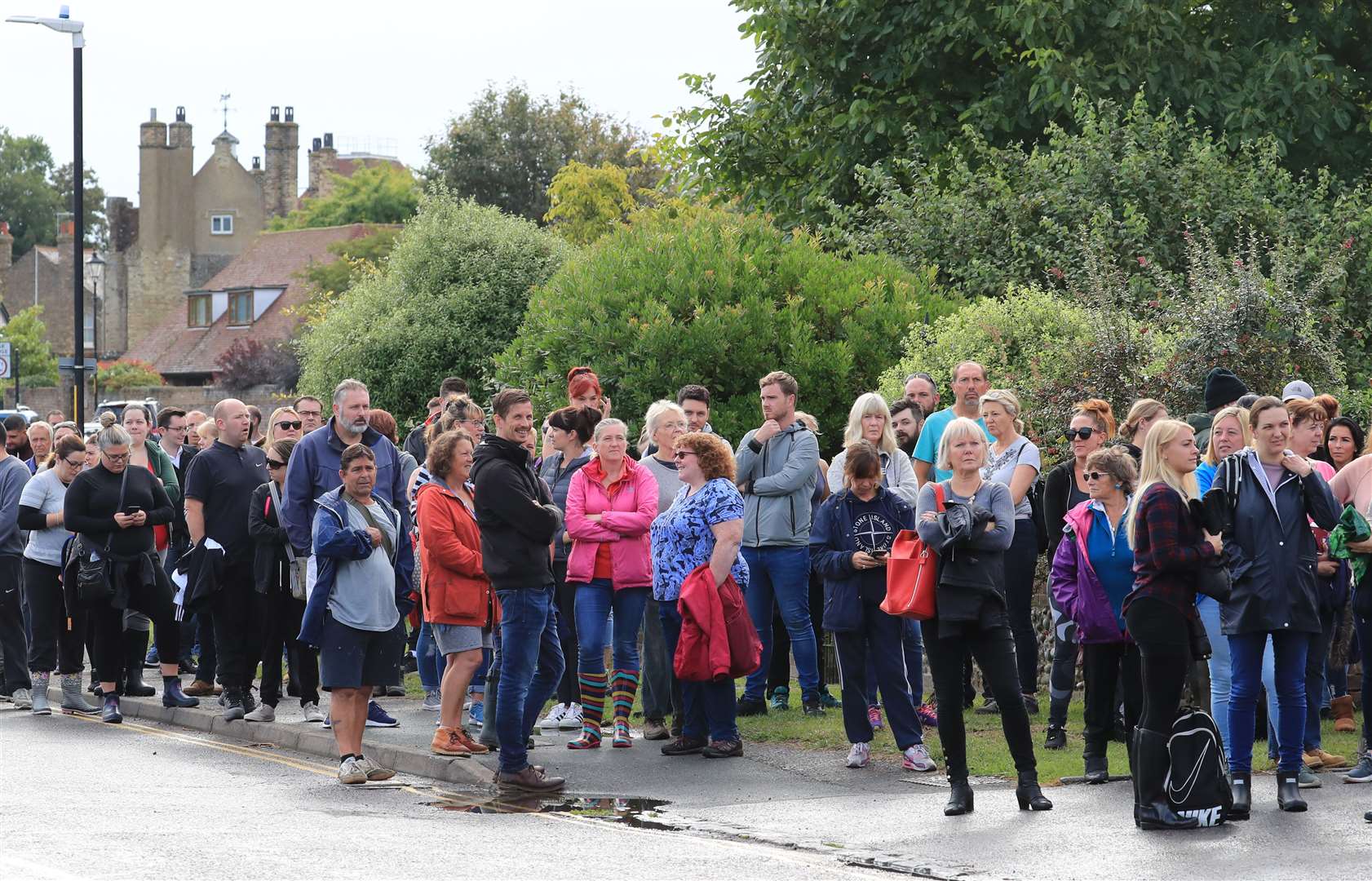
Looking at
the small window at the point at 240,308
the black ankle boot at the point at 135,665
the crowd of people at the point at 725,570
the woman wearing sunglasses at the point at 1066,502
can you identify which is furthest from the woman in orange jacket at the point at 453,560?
the small window at the point at 240,308

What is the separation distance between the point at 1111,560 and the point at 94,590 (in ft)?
25.4

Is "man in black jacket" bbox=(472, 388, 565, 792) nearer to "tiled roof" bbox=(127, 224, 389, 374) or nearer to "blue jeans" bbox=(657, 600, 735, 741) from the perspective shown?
"blue jeans" bbox=(657, 600, 735, 741)

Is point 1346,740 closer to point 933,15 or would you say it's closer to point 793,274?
point 793,274

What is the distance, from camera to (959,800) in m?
9.12

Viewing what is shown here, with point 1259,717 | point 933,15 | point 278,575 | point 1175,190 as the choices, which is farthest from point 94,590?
point 933,15

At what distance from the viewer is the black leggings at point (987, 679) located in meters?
9.12

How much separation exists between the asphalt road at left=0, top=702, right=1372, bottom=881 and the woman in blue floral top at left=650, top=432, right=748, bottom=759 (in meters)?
0.28

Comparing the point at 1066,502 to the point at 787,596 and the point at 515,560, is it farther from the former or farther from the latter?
the point at 515,560

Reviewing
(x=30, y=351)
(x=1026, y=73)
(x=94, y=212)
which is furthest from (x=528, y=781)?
(x=94, y=212)

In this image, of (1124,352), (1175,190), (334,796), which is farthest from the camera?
(1175,190)

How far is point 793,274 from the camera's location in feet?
60.4

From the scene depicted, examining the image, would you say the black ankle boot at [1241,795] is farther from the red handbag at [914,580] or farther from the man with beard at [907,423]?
the man with beard at [907,423]

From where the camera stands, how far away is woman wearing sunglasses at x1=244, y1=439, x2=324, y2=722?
500 inches

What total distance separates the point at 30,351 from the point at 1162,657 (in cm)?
7551
